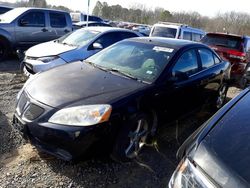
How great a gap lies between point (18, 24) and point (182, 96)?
6749 millimetres

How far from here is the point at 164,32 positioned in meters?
10.8

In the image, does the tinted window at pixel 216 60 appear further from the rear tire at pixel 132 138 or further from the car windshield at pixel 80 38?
the car windshield at pixel 80 38

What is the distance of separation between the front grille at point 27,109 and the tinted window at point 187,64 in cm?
195

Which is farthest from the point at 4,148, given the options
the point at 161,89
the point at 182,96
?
the point at 182,96

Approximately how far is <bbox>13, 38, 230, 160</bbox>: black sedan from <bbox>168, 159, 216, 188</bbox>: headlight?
1.22 meters

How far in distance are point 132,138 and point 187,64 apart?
1631 mm

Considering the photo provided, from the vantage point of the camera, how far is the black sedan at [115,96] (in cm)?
286

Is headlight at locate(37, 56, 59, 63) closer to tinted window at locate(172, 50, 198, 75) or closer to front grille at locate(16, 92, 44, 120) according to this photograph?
front grille at locate(16, 92, 44, 120)

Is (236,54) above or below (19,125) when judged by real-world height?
above

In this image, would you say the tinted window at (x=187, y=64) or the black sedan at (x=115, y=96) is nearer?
the black sedan at (x=115, y=96)

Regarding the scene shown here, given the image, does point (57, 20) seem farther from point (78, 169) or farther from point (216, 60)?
point (78, 169)

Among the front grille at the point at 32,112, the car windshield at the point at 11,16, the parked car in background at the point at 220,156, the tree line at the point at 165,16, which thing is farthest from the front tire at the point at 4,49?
the tree line at the point at 165,16

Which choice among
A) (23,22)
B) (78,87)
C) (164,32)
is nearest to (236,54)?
(164,32)

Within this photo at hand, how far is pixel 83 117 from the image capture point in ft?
9.34
